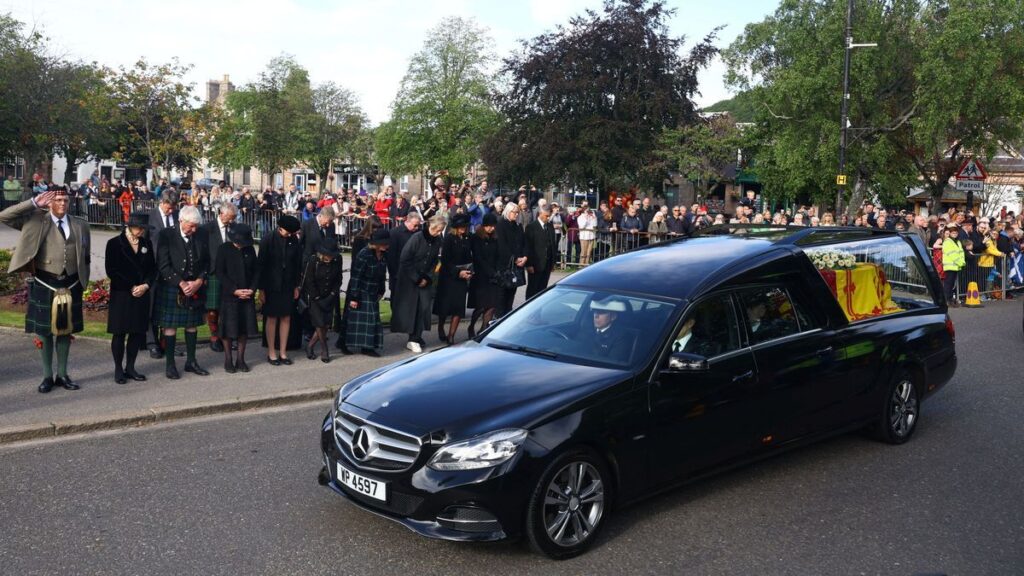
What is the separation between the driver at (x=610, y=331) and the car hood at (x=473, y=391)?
→ 0.74 feet

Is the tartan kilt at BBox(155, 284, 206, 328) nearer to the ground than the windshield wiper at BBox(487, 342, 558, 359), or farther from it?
nearer to the ground

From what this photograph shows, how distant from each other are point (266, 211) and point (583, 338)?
2017 centimetres

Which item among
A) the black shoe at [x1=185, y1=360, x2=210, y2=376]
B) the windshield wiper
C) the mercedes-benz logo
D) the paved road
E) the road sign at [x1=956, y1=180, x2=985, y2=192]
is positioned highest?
the road sign at [x1=956, y1=180, x2=985, y2=192]

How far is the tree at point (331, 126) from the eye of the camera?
201ft

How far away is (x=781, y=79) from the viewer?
135 feet

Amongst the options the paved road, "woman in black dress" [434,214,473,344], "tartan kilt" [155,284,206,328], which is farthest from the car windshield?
"woman in black dress" [434,214,473,344]

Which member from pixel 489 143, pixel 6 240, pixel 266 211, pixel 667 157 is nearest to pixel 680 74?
pixel 667 157

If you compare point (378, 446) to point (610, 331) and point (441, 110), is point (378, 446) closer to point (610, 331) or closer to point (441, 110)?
point (610, 331)

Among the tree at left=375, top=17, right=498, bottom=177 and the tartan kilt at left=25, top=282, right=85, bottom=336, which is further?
the tree at left=375, top=17, right=498, bottom=177

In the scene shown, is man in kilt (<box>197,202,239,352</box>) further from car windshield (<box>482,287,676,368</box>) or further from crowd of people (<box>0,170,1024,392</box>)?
car windshield (<box>482,287,676,368</box>)

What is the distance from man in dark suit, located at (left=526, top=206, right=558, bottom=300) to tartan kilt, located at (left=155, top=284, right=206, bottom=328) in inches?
210

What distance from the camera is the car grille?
4.97 m

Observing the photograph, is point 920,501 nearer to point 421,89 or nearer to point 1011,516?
point 1011,516

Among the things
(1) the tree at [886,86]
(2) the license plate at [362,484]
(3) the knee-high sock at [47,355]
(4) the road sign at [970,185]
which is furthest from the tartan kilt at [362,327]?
(1) the tree at [886,86]
